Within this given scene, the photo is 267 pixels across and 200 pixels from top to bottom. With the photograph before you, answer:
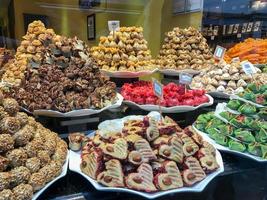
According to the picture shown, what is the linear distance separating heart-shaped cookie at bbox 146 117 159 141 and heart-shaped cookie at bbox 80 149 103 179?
16cm

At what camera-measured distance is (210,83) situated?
192 cm

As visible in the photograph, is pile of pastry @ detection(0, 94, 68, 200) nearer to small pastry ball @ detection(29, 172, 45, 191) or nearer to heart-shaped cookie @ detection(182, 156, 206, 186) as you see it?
small pastry ball @ detection(29, 172, 45, 191)

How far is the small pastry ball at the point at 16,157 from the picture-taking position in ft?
2.63

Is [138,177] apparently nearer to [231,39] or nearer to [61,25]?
[231,39]

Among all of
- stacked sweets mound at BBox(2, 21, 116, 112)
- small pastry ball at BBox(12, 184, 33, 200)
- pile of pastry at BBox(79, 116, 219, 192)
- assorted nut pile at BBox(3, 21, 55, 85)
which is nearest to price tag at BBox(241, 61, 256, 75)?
stacked sweets mound at BBox(2, 21, 116, 112)

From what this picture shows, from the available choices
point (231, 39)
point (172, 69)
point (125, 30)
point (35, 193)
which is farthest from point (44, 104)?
point (231, 39)

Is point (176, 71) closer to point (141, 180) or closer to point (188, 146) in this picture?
point (188, 146)

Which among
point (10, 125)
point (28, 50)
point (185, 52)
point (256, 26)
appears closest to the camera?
point (10, 125)

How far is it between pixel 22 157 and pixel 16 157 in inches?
0.7

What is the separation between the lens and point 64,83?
134cm

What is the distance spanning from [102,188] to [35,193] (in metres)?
0.18

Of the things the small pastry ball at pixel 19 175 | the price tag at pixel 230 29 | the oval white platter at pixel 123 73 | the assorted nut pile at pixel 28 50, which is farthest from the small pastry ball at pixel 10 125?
the price tag at pixel 230 29

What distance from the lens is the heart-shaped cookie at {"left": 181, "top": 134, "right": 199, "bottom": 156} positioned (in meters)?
0.93

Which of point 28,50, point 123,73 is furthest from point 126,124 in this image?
point 28,50
